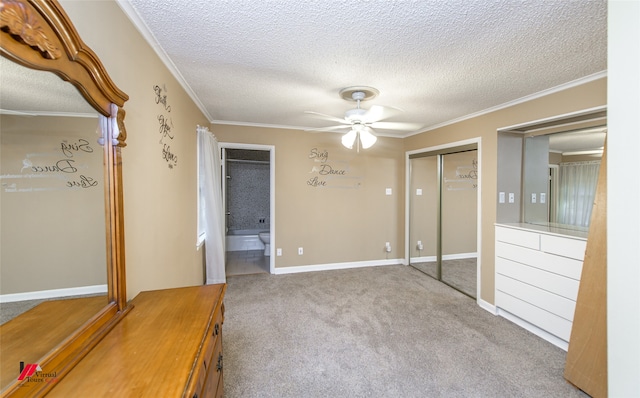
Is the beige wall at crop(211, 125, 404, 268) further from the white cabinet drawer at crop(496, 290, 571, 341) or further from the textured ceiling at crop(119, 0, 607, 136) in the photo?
the white cabinet drawer at crop(496, 290, 571, 341)

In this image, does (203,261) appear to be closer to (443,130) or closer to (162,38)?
(162,38)

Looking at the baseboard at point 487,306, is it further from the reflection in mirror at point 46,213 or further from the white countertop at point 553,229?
the reflection in mirror at point 46,213

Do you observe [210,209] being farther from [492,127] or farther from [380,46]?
[492,127]

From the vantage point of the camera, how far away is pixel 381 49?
5.74 ft

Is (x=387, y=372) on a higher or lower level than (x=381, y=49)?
lower

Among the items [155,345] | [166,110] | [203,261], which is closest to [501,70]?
[166,110]

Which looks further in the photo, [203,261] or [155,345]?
[203,261]

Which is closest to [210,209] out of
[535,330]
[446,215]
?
[446,215]

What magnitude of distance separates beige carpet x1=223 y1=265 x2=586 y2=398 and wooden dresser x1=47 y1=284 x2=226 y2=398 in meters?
0.80

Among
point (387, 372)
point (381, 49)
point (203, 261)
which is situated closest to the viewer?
point (381, 49)

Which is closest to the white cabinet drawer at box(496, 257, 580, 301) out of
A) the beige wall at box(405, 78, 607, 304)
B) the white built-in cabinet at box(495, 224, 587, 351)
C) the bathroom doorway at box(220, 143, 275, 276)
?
the white built-in cabinet at box(495, 224, 587, 351)

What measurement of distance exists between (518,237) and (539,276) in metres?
0.40

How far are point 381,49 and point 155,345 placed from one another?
2032 millimetres

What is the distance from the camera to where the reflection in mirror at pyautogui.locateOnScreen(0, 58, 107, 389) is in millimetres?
646
